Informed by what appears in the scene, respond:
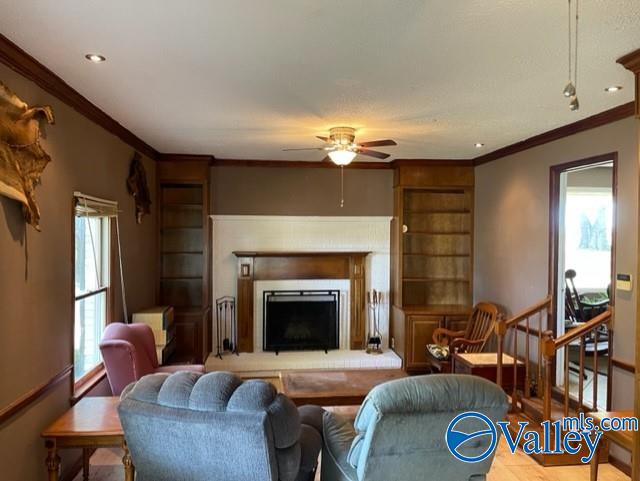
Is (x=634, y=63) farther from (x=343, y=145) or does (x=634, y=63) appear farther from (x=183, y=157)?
(x=183, y=157)

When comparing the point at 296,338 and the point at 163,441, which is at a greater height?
the point at 163,441

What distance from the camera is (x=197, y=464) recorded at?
2.10 meters

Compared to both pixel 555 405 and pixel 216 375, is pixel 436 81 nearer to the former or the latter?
pixel 216 375

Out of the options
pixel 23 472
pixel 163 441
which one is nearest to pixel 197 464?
pixel 163 441

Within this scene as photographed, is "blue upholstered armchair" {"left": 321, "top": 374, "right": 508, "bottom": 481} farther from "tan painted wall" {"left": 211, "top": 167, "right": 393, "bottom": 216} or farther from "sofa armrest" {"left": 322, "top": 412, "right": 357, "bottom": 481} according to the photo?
"tan painted wall" {"left": 211, "top": 167, "right": 393, "bottom": 216}

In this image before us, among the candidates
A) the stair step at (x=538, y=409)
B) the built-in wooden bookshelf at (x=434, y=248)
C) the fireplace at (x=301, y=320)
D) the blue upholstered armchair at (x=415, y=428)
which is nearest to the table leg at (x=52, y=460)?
the blue upholstered armchair at (x=415, y=428)

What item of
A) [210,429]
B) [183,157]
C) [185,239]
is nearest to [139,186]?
[183,157]

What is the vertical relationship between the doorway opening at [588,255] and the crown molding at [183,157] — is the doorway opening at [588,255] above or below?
below

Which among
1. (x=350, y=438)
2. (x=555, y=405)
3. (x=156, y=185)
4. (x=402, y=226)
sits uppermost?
(x=156, y=185)

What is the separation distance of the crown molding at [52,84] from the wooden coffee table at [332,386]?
8.98 ft

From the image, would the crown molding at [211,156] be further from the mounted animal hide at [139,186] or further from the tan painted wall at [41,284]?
the mounted animal hide at [139,186]

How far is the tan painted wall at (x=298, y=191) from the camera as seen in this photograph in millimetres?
5738

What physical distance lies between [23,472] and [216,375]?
1.40 meters

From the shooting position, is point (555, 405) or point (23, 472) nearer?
point (23, 472)
